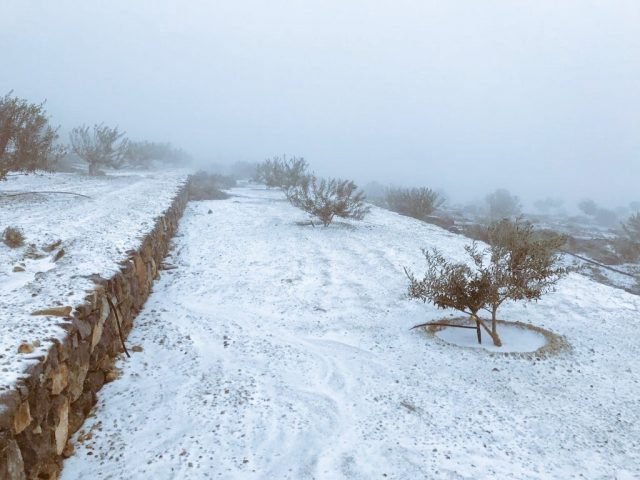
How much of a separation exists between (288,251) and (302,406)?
6.53m

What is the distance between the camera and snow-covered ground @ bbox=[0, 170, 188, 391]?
143 inches

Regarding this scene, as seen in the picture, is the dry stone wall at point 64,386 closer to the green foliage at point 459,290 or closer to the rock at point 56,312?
the rock at point 56,312

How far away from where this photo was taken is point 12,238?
6609 mm

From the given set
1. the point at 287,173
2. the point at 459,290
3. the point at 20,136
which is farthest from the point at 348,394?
the point at 287,173

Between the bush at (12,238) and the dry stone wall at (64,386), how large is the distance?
1.76 m

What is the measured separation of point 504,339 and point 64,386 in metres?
5.22

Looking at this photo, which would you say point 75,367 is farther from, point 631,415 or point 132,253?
point 631,415

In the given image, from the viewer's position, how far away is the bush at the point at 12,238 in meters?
6.49

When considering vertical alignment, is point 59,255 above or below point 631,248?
below

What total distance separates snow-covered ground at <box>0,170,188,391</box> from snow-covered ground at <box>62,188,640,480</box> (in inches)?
37.4

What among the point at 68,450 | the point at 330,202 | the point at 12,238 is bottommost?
the point at 68,450

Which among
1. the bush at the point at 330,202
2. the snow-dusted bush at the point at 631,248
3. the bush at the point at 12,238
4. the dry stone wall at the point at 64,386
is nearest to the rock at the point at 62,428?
the dry stone wall at the point at 64,386

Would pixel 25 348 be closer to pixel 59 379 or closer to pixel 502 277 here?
pixel 59 379

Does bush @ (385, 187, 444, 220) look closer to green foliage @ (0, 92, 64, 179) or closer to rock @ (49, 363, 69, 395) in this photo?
green foliage @ (0, 92, 64, 179)
